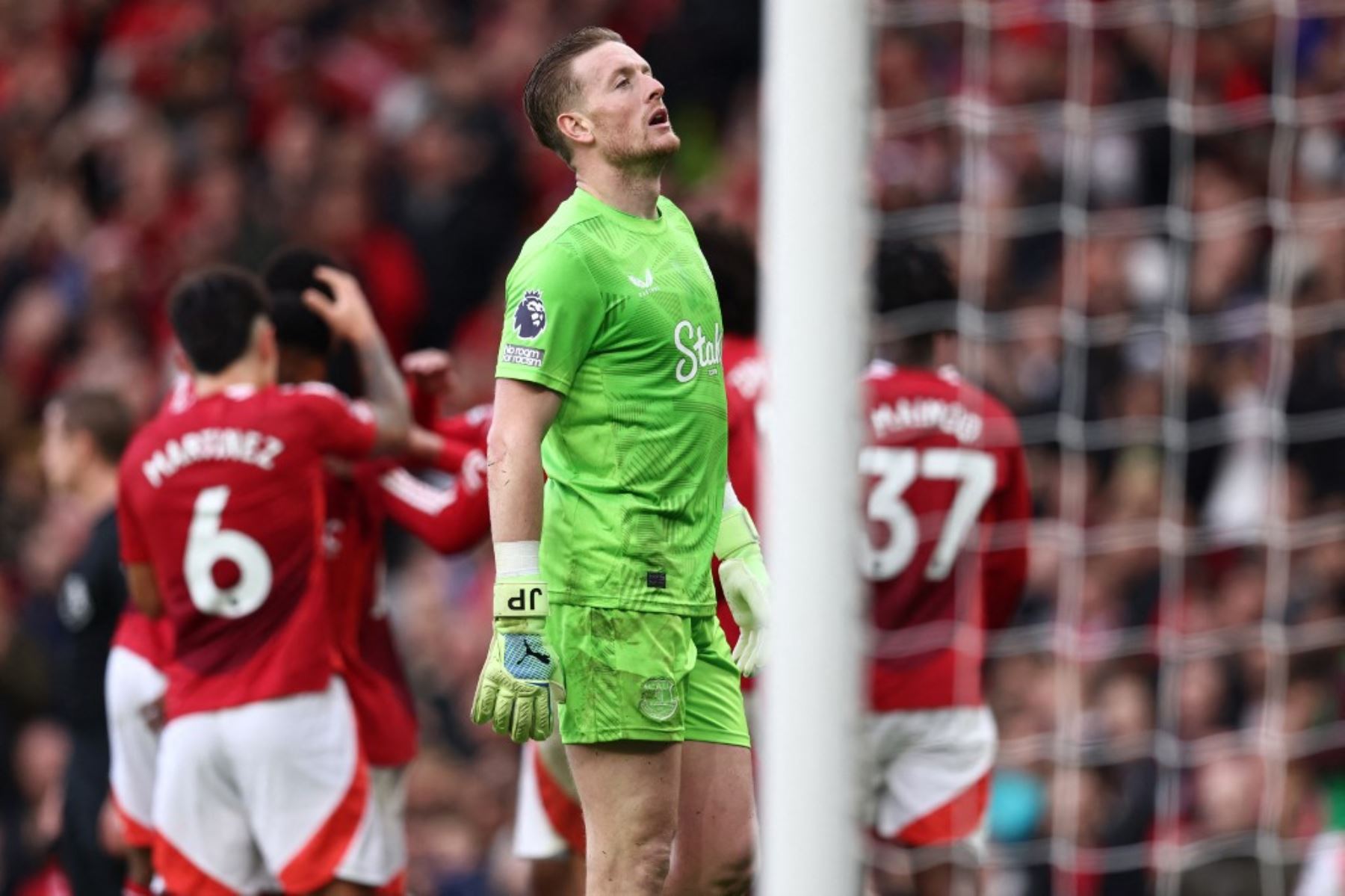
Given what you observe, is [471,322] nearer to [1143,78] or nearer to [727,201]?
[727,201]

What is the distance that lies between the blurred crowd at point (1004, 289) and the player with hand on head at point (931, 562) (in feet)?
3.97

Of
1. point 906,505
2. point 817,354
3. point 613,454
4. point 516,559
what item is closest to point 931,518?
point 906,505

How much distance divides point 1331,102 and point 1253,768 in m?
2.82

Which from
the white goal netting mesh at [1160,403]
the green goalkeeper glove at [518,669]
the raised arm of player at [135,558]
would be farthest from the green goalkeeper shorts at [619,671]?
the white goal netting mesh at [1160,403]

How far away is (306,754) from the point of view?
6.52m

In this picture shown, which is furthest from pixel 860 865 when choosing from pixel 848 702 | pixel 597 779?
pixel 597 779

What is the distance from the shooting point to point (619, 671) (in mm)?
4477

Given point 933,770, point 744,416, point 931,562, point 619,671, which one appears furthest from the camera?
point 933,770

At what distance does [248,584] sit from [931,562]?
198 cm

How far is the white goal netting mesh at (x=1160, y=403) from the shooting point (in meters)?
8.16

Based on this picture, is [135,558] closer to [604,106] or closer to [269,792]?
[269,792]

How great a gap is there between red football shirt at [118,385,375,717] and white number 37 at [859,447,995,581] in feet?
4.88

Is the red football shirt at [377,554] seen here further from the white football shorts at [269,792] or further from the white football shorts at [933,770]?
the white football shorts at [933,770]

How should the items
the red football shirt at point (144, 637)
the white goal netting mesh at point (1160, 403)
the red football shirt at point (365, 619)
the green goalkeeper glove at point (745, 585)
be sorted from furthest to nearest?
the white goal netting mesh at point (1160, 403), the red football shirt at point (144, 637), the red football shirt at point (365, 619), the green goalkeeper glove at point (745, 585)
